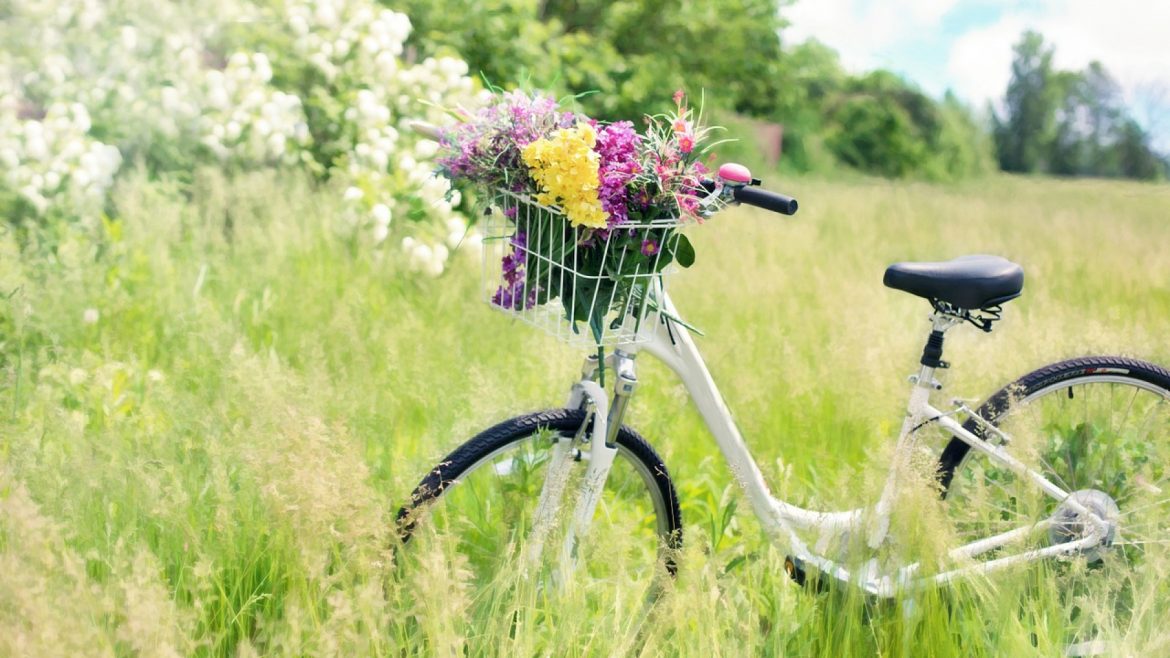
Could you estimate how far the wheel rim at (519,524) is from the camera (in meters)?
2.37

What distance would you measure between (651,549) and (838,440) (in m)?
0.96

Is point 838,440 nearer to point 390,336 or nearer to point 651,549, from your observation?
point 651,549

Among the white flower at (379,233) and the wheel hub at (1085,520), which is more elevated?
the wheel hub at (1085,520)

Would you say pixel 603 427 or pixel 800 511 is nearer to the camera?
pixel 603 427

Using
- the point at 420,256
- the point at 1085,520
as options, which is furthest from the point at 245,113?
the point at 1085,520

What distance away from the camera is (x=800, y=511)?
9.18 ft

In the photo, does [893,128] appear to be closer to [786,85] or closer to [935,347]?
[786,85]

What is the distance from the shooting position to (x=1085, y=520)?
2691mm

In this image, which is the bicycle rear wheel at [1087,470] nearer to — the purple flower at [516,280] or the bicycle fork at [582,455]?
the bicycle fork at [582,455]

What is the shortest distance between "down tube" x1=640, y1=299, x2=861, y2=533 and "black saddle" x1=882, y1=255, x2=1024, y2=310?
49cm

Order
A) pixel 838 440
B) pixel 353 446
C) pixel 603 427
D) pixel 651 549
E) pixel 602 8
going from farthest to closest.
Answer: pixel 602 8
pixel 838 440
pixel 651 549
pixel 603 427
pixel 353 446

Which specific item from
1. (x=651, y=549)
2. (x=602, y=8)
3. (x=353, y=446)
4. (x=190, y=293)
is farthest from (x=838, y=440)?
(x=602, y=8)

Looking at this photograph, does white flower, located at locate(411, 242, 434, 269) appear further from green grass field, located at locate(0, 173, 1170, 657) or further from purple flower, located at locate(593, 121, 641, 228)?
purple flower, located at locate(593, 121, 641, 228)

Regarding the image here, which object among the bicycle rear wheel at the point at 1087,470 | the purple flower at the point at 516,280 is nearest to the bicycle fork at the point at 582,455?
the purple flower at the point at 516,280
